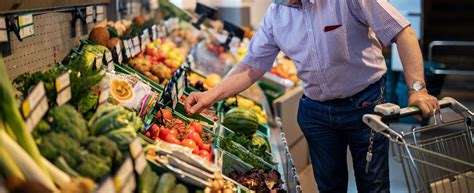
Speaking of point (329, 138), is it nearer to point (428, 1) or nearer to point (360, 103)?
point (360, 103)

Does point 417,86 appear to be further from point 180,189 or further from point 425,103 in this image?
point 180,189

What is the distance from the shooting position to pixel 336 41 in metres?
3.21

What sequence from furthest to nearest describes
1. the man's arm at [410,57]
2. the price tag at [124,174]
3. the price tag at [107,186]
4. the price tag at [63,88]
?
the man's arm at [410,57], the price tag at [63,88], the price tag at [124,174], the price tag at [107,186]

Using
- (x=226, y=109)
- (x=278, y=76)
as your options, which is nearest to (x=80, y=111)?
(x=226, y=109)

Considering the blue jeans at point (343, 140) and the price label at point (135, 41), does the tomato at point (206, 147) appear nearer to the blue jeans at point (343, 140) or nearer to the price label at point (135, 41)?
the blue jeans at point (343, 140)

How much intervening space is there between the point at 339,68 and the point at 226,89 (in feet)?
2.12

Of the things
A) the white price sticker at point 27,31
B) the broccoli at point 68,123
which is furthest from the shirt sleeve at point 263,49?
the broccoli at point 68,123

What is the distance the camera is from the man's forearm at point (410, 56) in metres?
2.96

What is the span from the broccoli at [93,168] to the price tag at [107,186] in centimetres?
16

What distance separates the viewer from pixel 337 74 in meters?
3.28

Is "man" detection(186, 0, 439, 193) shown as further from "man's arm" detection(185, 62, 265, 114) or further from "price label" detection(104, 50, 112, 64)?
"price label" detection(104, 50, 112, 64)

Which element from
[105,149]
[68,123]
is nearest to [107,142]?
[105,149]

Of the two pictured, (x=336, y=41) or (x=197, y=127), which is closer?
(x=336, y=41)

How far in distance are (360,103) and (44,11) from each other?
1679mm
